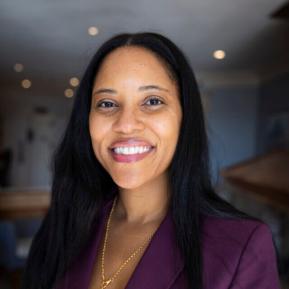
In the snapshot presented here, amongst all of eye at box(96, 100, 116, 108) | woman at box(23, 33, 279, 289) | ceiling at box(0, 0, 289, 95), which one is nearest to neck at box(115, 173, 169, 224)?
woman at box(23, 33, 279, 289)

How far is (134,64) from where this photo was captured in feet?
2.90

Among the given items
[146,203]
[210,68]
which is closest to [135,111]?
[146,203]

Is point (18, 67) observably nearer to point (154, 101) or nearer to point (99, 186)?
point (99, 186)

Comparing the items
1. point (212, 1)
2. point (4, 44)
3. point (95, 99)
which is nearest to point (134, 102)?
point (95, 99)

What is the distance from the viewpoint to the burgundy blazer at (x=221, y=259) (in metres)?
0.73

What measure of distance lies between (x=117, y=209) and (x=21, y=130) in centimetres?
687

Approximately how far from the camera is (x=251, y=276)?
721 millimetres

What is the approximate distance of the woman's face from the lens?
860 millimetres

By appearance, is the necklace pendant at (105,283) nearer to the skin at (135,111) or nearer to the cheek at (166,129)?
the skin at (135,111)

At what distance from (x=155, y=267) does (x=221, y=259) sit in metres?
0.13

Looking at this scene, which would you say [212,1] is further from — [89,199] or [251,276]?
[251,276]

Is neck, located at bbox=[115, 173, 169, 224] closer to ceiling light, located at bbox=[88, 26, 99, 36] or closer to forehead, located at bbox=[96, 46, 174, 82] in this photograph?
forehead, located at bbox=[96, 46, 174, 82]

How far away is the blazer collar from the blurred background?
394 mm

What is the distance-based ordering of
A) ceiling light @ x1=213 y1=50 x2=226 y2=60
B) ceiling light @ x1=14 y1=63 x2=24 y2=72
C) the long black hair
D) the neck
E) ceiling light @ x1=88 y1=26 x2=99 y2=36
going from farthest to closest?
1. ceiling light @ x1=14 y1=63 x2=24 y2=72
2. ceiling light @ x1=213 y1=50 x2=226 y2=60
3. ceiling light @ x1=88 y1=26 x2=99 y2=36
4. the neck
5. the long black hair
